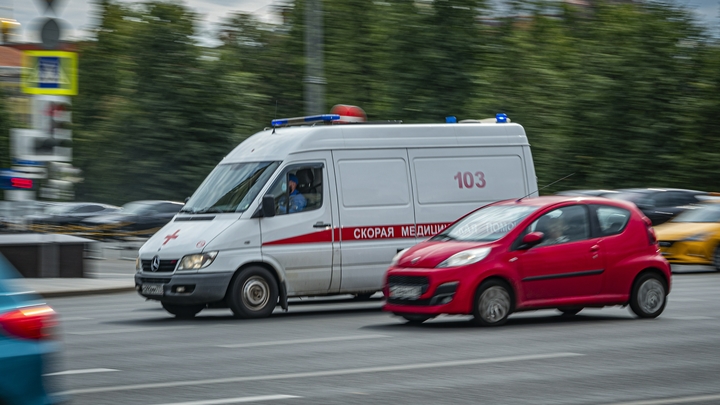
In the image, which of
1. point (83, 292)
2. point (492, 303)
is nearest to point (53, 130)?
point (83, 292)

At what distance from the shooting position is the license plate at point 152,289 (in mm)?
13375

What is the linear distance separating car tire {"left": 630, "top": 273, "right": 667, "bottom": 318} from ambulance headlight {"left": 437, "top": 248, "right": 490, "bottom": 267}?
6.81 ft

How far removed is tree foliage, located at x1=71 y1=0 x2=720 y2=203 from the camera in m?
43.7

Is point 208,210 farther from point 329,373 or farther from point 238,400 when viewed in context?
point 238,400

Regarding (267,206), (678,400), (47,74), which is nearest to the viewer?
(678,400)

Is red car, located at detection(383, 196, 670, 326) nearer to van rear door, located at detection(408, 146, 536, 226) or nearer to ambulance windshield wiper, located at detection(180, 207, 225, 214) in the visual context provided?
van rear door, located at detection(408, 146, 536, 226)

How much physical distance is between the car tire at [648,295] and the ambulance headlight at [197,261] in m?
4.92

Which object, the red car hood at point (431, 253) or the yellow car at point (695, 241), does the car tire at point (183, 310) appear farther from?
the yellow car at point (695, 241)

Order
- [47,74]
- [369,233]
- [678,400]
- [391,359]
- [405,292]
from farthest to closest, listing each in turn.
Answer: [47,74]
[369,233]
[405,292]
[391,359]
[678,400]

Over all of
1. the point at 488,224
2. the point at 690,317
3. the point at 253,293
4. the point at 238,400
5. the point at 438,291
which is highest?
the point at 488,224

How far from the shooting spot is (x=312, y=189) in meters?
14.2

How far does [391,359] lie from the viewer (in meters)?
9.49

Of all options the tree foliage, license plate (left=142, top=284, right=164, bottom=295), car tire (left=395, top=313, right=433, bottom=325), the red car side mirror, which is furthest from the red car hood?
the tree foliage

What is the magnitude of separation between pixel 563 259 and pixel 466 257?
115 cm
